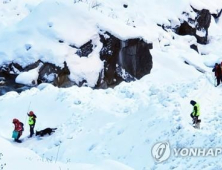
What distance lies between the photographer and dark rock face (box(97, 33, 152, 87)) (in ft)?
75.5

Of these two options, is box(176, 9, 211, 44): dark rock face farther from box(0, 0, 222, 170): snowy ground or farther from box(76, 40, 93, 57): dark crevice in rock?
box(76, 40, 93, 57): dark crevice in rock

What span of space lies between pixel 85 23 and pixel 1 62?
5155 mm

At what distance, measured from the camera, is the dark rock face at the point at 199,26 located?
115 ft

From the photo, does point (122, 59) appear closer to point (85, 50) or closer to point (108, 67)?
point (108, 67)

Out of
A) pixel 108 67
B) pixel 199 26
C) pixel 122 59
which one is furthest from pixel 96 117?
pixel 199 26

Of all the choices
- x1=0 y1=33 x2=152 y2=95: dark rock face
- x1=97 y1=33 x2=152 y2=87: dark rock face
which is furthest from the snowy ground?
x1=97 y1=33 x2=152 y2=87: dark rock face

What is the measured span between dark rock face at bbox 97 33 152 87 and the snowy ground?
622 mm

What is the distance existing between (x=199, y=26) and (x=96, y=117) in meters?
→ 21.9

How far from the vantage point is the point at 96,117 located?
16.5 meters

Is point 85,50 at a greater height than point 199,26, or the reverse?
point 85,50

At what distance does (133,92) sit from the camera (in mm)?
18406

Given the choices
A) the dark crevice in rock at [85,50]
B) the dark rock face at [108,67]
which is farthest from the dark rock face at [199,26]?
the dark crevice in rock at [85,50]

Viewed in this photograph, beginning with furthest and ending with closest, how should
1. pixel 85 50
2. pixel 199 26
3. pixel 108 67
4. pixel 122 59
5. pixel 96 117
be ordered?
pixel 199 26 → pixel 122 59 → pixel 108 67 → pixel 85 50 → pixel 96 117

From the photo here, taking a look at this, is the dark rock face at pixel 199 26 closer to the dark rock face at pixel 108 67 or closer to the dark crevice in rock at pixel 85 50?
the dark rock face at pixel 108 67
